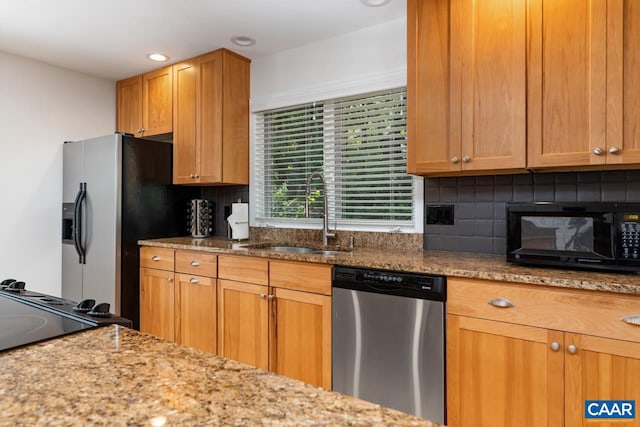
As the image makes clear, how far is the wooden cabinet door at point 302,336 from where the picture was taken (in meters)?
2.10

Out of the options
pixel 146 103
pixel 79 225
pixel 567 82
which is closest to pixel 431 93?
pixel 567 82

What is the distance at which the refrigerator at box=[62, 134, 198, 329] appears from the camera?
295 cm

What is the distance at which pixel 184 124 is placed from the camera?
324 cm

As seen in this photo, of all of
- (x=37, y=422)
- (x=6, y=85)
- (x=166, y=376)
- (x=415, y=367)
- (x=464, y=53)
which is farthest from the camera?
(x=6, y=85)

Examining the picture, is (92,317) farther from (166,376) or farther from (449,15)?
(449,15)

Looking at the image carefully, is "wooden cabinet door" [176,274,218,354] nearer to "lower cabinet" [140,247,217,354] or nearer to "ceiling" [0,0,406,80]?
"lower cabinet" [140,247,217,354]

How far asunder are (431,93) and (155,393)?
1.93 metres

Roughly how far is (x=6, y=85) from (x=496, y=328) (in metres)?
3.85

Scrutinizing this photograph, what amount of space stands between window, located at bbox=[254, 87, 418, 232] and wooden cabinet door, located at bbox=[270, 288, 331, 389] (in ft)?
2.63

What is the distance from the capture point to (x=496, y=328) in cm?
162

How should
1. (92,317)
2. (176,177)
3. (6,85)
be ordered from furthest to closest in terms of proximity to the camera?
1. (176,177)
2. (6,85)
3. (92,317)

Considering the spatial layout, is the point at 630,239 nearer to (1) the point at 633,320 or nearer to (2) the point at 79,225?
(1) the point at 633,320

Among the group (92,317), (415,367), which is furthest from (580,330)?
(92,317)

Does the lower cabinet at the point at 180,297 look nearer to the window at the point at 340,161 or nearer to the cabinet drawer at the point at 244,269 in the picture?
the cabinet drawer at the point at 244,269
